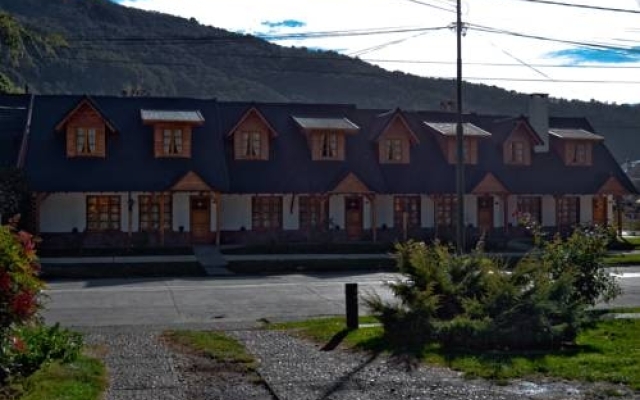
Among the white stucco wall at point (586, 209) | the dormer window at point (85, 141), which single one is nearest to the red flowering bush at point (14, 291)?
the dormer window at point (85, 141)

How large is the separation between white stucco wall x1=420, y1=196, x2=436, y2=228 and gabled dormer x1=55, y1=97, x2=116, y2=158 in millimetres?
14522

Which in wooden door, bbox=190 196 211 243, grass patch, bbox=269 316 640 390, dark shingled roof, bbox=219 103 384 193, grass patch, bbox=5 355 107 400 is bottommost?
grass patch, bbox=269 316 640 390

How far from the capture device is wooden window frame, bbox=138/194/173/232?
37.0 meters

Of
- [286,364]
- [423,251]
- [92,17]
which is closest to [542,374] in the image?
[286,364]

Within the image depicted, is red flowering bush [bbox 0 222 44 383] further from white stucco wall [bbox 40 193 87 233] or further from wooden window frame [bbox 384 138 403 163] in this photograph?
wooden window frame [bbox 384 138 403 163]

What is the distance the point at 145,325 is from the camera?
16.1 metres

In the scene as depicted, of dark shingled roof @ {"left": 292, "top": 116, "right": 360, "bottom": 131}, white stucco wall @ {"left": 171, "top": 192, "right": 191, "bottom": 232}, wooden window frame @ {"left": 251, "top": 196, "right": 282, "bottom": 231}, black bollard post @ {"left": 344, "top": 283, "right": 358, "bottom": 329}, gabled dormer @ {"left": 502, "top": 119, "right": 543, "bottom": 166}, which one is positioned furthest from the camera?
gabled dormer @ {"left": 502, "top": 119, "right": 543, "bottom": 166}

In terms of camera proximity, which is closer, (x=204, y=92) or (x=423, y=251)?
(x=423, y=251)

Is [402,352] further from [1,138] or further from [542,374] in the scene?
[1,138]

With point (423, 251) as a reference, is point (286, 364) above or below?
below

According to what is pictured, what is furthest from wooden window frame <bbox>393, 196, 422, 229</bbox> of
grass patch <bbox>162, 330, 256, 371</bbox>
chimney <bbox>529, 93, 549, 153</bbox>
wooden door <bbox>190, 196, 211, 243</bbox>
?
grass patch <bbox>162, 330, 256, 371</bbox>

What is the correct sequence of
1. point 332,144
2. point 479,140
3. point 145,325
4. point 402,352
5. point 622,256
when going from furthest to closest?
point 479,140, point 332,144, point 622,256, point 145,325, point 402,352

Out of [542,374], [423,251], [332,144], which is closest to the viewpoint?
[542,374]

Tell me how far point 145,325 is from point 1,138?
23295mm
